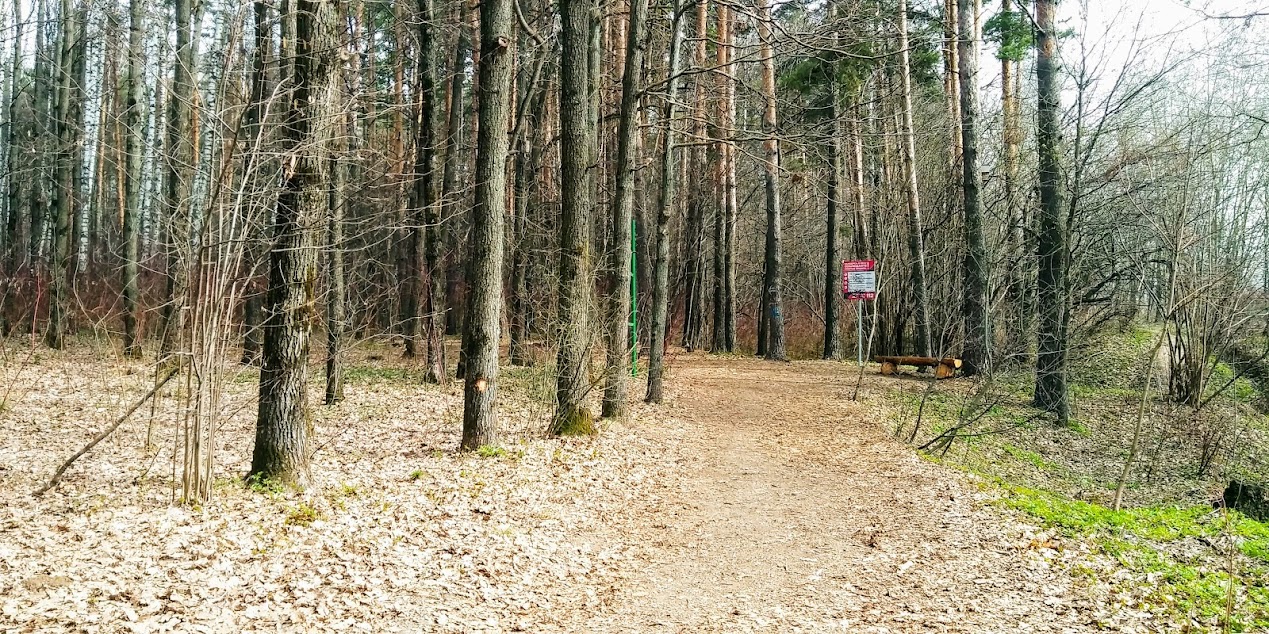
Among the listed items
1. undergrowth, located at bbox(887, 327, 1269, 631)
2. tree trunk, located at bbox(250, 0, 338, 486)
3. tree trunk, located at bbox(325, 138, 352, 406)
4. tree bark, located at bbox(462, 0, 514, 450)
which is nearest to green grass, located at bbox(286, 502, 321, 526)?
tree trunk, located at bbox(250, 0, 338, 486)

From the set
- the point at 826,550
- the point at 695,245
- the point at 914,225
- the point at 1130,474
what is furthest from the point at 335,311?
the point at 695,245

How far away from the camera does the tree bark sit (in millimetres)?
8570

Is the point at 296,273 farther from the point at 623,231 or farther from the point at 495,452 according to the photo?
the point at 623,231

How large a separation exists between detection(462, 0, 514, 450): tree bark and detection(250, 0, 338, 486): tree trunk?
207 centimetres

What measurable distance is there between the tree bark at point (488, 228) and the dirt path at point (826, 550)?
220 cm

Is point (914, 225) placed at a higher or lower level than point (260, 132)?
higher

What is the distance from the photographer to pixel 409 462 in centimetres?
839

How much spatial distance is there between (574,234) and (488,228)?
4.72ft

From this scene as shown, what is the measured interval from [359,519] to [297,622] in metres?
1.68

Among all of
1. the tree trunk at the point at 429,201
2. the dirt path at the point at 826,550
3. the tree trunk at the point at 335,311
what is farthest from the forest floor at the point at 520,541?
the tree trunk at the point at 429,201

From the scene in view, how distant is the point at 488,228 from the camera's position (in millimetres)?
8688

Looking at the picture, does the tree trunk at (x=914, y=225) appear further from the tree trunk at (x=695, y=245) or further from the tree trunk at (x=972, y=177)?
the tree trunk at (x=695, y=245)

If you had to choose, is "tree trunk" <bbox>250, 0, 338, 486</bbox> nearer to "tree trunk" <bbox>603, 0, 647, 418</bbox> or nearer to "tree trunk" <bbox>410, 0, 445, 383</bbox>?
"tree trunk" <bbox>603, 0, 647, 418</bbox>

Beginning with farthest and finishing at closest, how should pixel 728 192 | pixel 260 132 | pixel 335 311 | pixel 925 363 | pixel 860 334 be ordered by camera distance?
pixel 728 192
pixel 925 363
pixel 860 334
pixel 335 311
pixel 260 132
